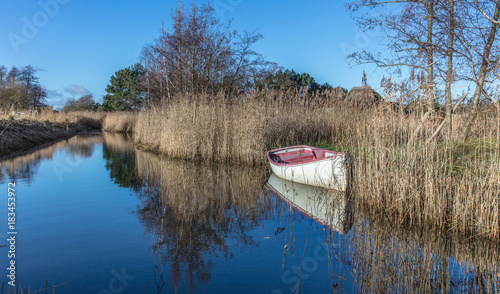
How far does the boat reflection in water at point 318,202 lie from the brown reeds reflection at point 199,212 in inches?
16.8

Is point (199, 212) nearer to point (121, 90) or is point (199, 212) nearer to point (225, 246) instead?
point (225, 246)

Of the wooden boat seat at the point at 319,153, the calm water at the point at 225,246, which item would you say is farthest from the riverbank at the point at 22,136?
the wooden boat seat at the point at 319,153

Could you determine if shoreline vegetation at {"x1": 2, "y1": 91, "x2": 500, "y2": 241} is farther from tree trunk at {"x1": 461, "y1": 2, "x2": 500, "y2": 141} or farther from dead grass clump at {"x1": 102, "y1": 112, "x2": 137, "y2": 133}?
dead grass clump at {"x1": 102, "y1": 112, "x2": 137, "y2": 133}

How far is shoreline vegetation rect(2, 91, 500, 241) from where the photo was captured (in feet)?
15.4

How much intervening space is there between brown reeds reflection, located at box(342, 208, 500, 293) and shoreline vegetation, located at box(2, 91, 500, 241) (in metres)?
0.34

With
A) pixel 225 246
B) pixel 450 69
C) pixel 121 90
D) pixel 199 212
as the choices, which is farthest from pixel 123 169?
pixel 121 90

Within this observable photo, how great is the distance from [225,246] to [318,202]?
104 inches

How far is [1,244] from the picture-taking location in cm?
447

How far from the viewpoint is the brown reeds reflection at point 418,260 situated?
340 centimetres

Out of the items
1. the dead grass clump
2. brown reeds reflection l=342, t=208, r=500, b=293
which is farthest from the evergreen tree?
brown reeds reflection l=342, t=208, r=500, b=293

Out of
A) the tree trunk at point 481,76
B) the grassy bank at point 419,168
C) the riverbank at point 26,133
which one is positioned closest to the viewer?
the grassy bank at point 419,168

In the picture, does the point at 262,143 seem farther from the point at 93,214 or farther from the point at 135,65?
the point at 135,65

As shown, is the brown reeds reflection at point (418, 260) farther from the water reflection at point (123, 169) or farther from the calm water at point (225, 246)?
the water reflection at point (123, 169)

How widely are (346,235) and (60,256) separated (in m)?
3.75
